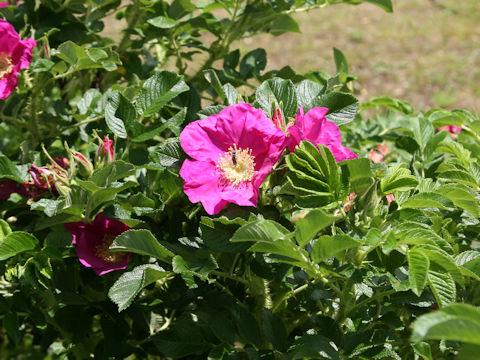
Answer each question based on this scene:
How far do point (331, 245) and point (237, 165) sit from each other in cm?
24

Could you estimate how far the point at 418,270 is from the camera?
780 mm

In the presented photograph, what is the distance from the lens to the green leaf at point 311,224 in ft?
2.44

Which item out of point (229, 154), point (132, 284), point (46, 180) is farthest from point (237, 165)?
point (46, 180)

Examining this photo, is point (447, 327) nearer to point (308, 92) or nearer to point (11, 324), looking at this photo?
point (308, 92)

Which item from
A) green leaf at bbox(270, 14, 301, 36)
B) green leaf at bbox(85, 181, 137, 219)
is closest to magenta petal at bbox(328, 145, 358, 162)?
green leaf at bbox(85, 181, 137, 219)

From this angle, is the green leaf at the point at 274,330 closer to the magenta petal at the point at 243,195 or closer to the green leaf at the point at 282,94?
the magenta petal at the point at 243,195

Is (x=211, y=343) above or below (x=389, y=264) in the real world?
below

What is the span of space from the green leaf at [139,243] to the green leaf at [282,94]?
0.99 ft

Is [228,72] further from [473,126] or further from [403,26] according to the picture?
[403,26]

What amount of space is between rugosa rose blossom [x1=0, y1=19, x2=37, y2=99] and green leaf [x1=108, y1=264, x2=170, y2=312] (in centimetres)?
51

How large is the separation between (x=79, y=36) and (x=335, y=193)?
0.83 m

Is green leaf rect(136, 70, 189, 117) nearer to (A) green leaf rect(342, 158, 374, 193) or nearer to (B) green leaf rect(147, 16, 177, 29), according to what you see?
(B) green leaf rect(147, 16, 177, 29)

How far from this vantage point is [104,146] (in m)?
1.05

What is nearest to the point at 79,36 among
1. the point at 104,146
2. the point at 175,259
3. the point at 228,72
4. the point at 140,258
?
the point at 228,72
